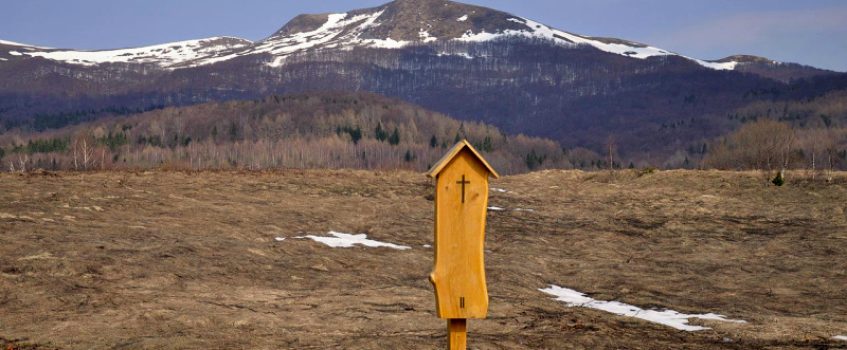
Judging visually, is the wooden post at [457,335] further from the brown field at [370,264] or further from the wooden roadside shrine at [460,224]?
the brown field at [370,264]

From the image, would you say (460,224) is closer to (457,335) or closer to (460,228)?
(460,228)

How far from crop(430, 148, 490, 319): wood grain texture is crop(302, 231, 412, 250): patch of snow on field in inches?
887

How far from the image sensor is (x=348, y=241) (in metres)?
34.3

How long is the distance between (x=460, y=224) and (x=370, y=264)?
19536mm

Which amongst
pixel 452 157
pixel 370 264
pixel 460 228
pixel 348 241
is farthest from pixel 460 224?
pixel 348 241

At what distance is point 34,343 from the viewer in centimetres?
1648

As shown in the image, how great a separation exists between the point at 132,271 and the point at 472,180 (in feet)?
52.8

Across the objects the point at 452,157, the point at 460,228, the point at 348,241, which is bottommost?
the point at 348,241

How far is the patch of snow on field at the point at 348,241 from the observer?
3334 centimetres

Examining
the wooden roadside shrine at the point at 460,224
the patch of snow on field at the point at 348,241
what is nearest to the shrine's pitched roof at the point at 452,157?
the wooden roadside shrine at the point at 460,224

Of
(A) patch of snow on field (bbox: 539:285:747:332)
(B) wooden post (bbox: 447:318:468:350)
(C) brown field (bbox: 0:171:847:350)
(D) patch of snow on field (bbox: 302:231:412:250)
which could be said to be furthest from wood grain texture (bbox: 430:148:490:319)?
(D) patch of snow on field (bbox: 302:231:412:250)

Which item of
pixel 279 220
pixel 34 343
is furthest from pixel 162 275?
pixel 279 220

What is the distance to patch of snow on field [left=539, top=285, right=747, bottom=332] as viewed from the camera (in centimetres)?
2227

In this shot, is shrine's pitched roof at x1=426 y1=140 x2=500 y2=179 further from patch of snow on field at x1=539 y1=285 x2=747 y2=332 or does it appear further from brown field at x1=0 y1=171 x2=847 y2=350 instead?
patch of snow on field at x1=539 y1=285 x2=747 y2=332
